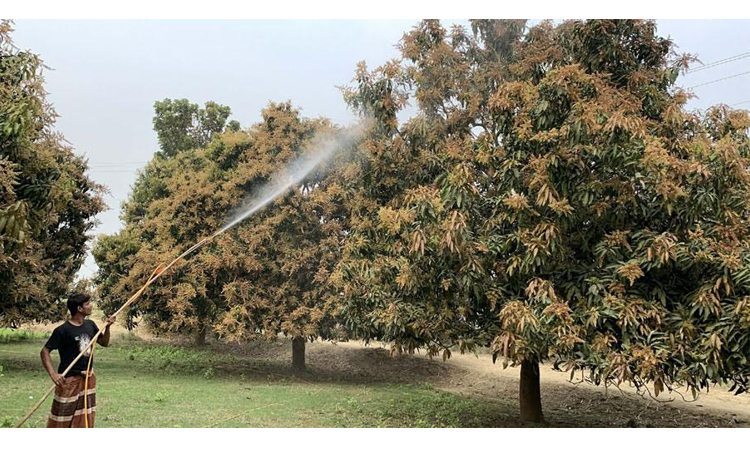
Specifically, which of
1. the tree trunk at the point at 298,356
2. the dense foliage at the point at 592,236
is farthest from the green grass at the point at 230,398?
the dense foliage at the point at 592,236

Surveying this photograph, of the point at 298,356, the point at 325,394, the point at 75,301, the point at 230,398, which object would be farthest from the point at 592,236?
the point at 298,356

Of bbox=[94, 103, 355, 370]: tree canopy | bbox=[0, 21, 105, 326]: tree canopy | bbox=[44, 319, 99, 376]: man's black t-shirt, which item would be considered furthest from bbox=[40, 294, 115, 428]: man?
bbox=[94, 103, 355, 370]: tree canopy

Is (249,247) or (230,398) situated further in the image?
(249,247)

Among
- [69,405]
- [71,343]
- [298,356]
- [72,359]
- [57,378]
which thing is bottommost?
[298,356]

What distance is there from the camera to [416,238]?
17.7 ft

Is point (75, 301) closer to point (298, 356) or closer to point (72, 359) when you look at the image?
point (72, 359)

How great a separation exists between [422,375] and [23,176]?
9.61m

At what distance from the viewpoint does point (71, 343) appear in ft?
14.0

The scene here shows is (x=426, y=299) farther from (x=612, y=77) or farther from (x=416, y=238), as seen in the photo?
(x=612, y=77)

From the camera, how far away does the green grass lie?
6.89 meters

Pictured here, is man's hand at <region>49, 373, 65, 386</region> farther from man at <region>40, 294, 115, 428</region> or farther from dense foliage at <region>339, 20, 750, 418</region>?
dense foliage at <region>339, 20, 750, 418</region>

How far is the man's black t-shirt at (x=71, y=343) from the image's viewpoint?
4.24 metres

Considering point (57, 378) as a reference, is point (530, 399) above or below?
below

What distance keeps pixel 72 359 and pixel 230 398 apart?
440cm
